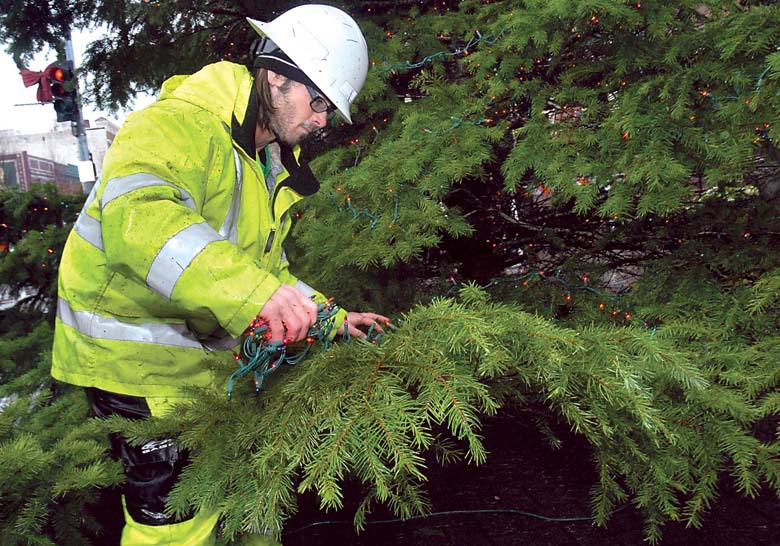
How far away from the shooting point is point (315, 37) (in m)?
1.96

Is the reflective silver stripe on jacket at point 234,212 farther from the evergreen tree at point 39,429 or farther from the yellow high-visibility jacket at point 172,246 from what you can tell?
the evergreen tree at point 39,429

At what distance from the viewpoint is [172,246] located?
55.1 inches

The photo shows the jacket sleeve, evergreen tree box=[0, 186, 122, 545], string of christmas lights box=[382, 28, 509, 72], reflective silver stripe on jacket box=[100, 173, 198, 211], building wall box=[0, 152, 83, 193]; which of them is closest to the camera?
the jacket sleeve

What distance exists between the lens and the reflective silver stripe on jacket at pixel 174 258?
1394mm

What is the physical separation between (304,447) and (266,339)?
31 cm

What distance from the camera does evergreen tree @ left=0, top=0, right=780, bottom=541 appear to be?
4.39 ft

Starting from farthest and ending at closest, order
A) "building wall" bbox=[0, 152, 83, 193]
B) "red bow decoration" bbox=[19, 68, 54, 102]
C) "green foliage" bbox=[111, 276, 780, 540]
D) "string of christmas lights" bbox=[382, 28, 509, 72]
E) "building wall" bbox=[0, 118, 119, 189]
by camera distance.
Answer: "building wall" bbox=[0, 118, 119, 189] < "building wall" bbox=[0, 152, 83, 193] < "red bow decoration" bbox=[19, 68, 54, 102] < "string of christmas lights" bbox=[382, 28, 509, 72] < "green foliage" bbox=[111, 276, 780, 540]

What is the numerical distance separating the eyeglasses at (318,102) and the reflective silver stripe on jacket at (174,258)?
2.62 ft

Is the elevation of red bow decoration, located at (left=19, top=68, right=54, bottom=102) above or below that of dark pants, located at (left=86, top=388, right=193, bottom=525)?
below

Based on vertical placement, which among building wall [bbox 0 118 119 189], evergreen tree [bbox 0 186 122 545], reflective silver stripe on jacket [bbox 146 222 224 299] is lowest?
building wall [bbox 0 118 119 189]

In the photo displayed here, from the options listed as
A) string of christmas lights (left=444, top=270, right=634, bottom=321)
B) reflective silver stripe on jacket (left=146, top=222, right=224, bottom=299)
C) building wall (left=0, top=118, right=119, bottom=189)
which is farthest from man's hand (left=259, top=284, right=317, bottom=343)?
building wall (left=0, top=118, right=119, bottom=189)

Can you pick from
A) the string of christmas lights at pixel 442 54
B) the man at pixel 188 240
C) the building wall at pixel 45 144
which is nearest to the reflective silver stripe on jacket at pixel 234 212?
the man at pixel 188 240

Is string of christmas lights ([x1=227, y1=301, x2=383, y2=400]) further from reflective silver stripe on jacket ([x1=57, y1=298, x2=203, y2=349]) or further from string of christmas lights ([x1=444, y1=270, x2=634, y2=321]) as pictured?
string of christmas lights ([x1=444, y1=270, x2=634, y2=321])

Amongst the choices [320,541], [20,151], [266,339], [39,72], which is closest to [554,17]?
[266,339]
